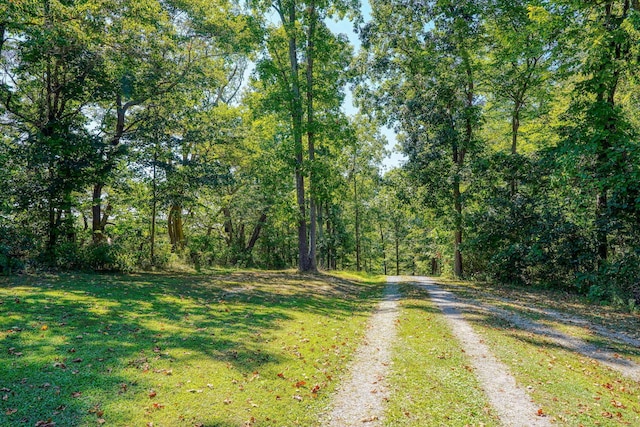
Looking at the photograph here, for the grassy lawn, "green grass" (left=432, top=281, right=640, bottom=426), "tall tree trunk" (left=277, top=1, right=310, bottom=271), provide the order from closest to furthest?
the grassy lawn < "green grass" (left=432, top=281, right=640, bottom=426) < "tall tree trunk" (left=277, top=1, right=310, bottom=271)

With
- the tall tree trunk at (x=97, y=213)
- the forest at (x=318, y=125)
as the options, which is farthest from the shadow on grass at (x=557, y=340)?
the tall tree trunk at (x=97, y=213)

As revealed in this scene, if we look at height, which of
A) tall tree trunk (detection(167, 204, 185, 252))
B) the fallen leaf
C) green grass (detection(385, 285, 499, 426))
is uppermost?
tall tree trunk (detection(167, 204, 185, 252))

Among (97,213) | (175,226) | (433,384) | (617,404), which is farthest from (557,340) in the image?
(175,226)

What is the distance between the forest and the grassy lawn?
6.48m

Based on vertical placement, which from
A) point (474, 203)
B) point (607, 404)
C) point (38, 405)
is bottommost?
point (607, 404)

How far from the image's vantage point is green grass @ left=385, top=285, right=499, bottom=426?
4.94m

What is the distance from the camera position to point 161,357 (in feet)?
20.6

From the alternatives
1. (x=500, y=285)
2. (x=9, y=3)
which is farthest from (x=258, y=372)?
(x=500, y=285)

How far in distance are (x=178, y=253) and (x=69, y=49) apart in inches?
459

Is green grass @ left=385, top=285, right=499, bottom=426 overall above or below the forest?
below

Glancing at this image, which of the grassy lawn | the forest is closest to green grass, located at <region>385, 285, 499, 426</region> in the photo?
the grassy lawn

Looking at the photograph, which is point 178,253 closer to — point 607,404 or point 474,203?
point 474,203

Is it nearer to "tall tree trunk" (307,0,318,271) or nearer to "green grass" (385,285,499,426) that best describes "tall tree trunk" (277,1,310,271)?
"tall tree trunk" (307,0,318,271)

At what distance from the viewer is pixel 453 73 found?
2136cm
